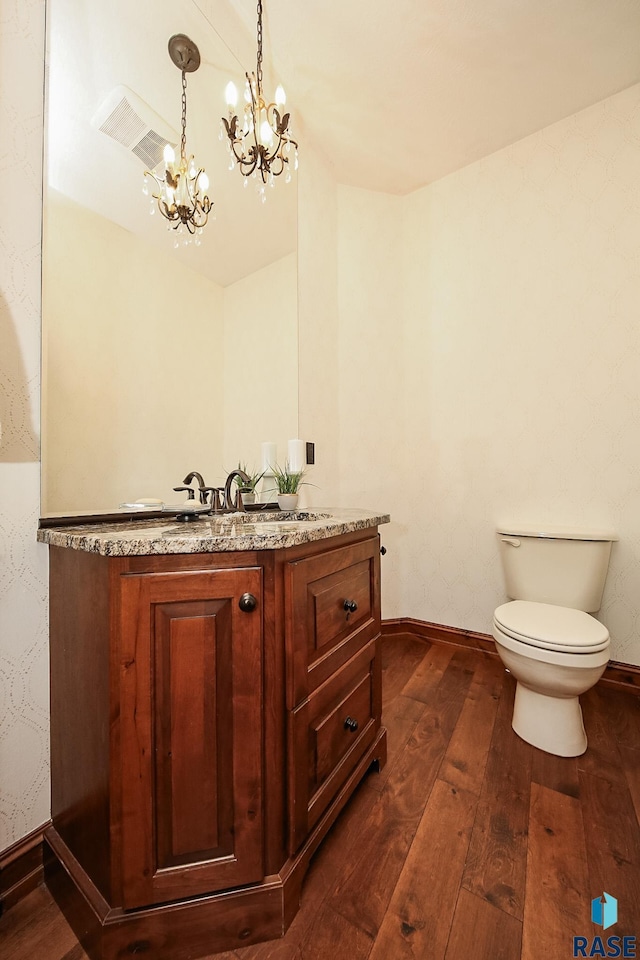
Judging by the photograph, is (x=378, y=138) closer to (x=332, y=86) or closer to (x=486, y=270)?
(x=332, y=86)

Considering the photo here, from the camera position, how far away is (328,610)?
105cm

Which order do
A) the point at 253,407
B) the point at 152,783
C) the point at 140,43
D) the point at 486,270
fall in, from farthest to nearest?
the point at 486,270 < the point at 253,407 < the point at 140,43 < the point at 152,783

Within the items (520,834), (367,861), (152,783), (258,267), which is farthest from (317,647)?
(258,267)

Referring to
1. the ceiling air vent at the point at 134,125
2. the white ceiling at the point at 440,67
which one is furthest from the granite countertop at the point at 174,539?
the white ceiling at the point at 440,67

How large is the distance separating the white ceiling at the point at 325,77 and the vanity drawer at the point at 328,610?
1.19m

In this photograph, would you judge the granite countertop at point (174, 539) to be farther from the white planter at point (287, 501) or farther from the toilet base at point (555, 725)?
the toilet base at point (555, 725)

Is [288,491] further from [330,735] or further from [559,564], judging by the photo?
[559,564]

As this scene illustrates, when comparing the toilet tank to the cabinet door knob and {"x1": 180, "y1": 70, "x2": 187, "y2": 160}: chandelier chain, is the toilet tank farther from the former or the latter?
{"x1": 180, "y1": 70, "x2": 187, "y2": 160}: chandelier chain

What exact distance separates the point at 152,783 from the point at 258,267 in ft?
5.85

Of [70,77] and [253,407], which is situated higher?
[70,77]

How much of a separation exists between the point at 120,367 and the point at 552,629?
174 centimetres

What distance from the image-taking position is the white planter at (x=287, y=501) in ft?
4.98

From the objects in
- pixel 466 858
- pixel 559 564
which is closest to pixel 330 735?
pixel 466 858

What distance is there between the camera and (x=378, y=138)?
2.00m
